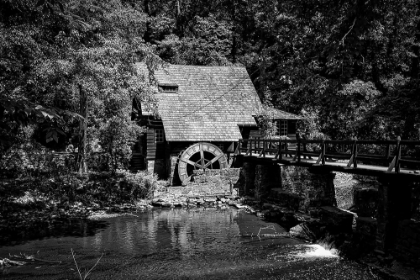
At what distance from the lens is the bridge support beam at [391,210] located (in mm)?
10312

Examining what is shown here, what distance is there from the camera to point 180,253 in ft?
38.1

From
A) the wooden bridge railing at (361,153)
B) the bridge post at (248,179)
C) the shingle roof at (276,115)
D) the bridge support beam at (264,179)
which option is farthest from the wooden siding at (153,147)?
the shingle roof at (276,115)

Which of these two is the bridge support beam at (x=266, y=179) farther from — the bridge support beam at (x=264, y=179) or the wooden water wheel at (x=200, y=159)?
the wooden water wheel at (x=200, y=159)

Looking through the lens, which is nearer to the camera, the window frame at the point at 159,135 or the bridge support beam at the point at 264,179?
the bridge support beam at the point at 264,179

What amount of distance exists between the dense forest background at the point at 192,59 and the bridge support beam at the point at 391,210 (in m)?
2.19

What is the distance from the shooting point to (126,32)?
1972cm

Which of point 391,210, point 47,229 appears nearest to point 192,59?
point 47,229

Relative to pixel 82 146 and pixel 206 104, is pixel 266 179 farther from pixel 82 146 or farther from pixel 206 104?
pixel 82 146

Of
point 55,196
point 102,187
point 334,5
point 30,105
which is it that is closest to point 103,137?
point 102,187

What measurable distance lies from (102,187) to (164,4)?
24104 mm

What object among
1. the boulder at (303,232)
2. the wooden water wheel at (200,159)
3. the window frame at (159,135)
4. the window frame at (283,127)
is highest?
the window frame at (283,127)

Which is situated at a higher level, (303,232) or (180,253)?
(303,232)

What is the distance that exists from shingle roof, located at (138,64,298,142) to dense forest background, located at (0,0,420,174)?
127 inches

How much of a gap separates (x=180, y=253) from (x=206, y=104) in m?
14.4
